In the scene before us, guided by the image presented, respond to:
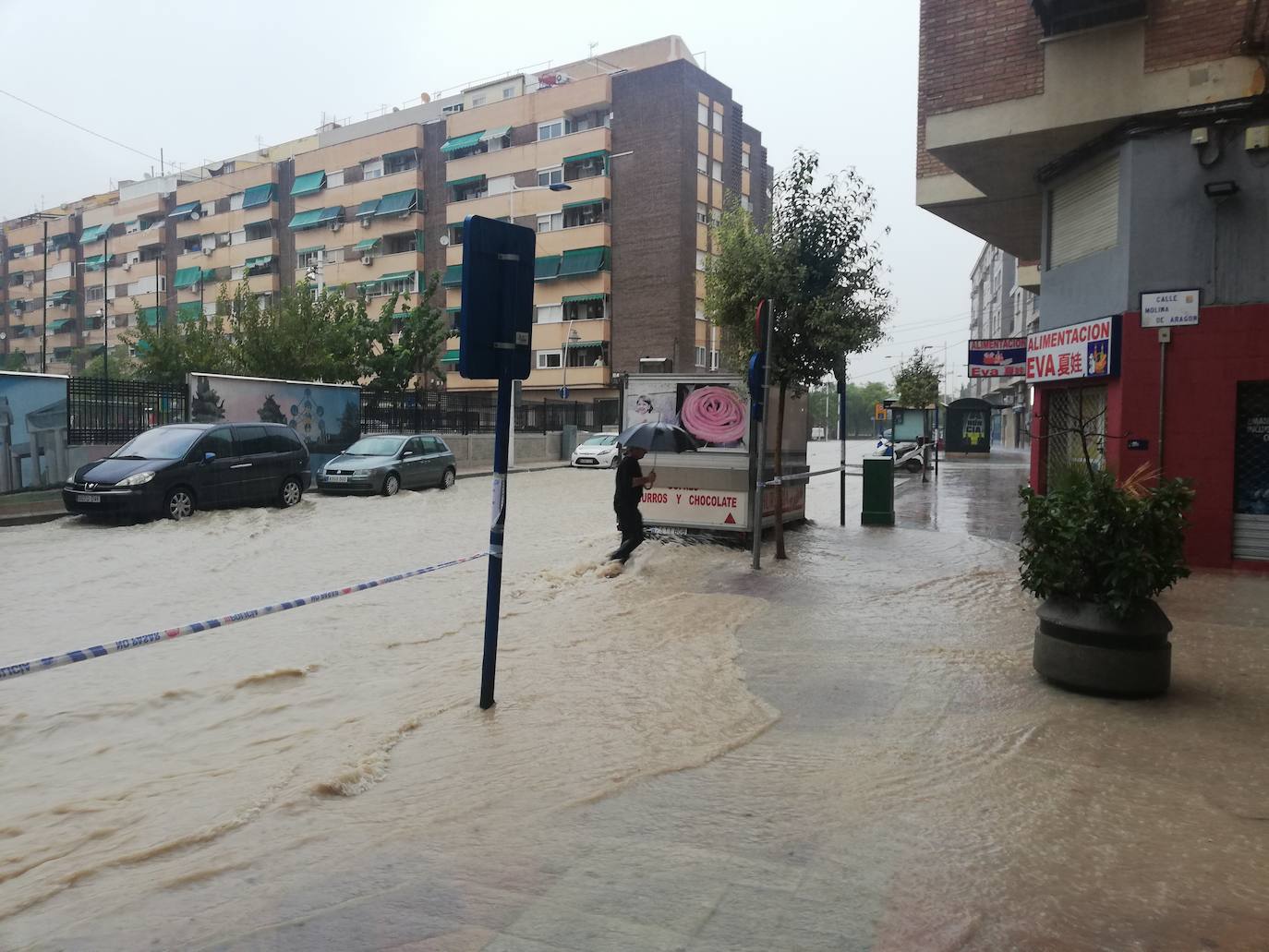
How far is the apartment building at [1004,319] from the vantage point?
212ft

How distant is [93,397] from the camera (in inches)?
716

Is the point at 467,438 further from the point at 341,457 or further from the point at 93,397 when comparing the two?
the point at 93,397

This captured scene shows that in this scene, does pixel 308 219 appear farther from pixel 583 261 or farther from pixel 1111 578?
pixel 1111 578

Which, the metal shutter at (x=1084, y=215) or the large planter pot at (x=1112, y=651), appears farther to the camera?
the metal shutter at (x=1084, y=215)

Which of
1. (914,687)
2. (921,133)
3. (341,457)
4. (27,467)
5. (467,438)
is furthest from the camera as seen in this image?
(467,438)

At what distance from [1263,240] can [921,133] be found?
19.6 ft

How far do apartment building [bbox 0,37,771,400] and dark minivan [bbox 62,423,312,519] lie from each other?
89.9ft

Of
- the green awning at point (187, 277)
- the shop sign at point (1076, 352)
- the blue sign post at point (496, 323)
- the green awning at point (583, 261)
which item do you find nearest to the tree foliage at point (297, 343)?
the green awning at point (583, 261)

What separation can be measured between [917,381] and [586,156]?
77.9ft

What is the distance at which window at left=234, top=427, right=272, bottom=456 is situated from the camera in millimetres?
16641

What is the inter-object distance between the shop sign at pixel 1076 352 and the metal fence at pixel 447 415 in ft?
42.9

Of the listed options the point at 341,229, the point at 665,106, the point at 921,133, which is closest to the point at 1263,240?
the point at 921,133

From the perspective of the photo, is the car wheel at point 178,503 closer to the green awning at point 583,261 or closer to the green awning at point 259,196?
the green awning at point 583,261

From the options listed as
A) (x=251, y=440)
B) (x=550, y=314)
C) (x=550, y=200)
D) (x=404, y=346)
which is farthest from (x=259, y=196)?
(x=251, y=440)
